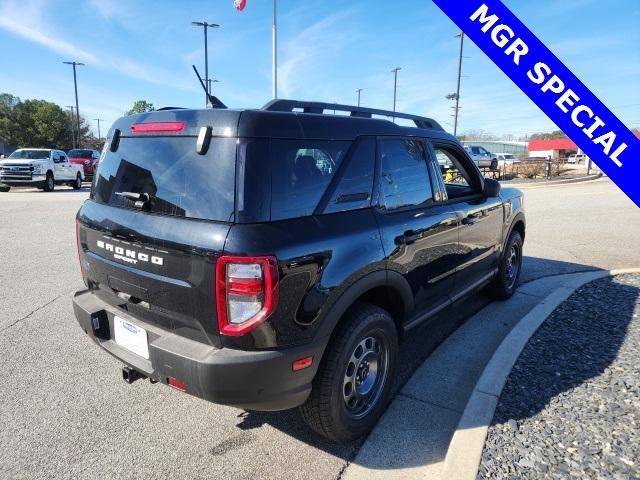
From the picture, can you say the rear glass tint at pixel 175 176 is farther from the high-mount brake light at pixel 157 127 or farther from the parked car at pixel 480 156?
the parked car at pixel 480 156

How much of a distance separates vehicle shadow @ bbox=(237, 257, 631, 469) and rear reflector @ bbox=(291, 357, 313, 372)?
0.74 metres

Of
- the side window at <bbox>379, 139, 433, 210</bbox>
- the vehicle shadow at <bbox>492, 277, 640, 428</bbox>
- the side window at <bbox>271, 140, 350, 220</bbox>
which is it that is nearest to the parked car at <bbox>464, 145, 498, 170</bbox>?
the vehicle shadow at <bbox>492, 277, 640, 428</bbox>

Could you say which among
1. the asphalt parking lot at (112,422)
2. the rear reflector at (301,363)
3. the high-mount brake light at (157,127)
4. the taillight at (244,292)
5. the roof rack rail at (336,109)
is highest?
the roof rack rail at (336,109)

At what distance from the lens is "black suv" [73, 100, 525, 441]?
6.94 feet

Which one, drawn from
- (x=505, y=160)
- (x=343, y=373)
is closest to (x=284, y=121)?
(x=343, y=373)

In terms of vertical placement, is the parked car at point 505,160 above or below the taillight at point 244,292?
above

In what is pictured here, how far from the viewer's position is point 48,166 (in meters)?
19.8

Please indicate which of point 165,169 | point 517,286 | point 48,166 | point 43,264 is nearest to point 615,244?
point 517,286

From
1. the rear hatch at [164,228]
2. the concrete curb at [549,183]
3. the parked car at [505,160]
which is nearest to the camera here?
the rear hatch at [164,228]

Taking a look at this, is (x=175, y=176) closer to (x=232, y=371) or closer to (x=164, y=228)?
(x=164, y=228)

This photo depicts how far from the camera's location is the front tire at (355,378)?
245 centimetres

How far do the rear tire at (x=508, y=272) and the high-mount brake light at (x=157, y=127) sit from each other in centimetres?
371

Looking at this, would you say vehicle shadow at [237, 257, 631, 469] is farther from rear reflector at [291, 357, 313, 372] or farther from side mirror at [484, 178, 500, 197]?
Result: side mirror at [484, 178, 500, 197]

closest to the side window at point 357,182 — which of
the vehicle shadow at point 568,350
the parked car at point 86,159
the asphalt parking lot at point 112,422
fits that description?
the asphalt parking lot at point 112,422
